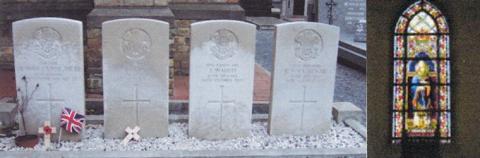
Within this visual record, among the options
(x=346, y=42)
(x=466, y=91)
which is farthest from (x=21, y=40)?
(x=346, y=42)

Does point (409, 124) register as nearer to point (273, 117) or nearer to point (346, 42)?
point (273, 117)

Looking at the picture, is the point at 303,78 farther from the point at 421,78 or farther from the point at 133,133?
the point at 421,78

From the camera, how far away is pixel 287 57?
5.05m

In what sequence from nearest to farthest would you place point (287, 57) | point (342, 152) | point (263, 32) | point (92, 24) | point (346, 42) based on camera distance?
point (342, 152)
point (287, 57)
point (92, 24)
point (346, 42)
point (263, 32)

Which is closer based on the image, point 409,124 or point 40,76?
point 409,124

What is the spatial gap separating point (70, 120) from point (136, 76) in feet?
2.35

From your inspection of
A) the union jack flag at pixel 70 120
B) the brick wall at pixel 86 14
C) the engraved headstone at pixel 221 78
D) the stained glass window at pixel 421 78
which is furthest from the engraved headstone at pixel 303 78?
the brick wall at pixel 86 14

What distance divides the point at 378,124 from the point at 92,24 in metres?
4.40

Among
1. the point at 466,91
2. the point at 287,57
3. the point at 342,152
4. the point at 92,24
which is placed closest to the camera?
the point at 466,91

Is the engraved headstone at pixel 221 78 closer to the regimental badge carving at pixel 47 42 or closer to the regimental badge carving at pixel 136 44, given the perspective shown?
the regimental badge carving at pixel 136 44

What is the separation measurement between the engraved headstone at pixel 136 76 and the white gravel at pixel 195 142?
0.16 m

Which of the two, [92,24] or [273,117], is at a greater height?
[92,24]

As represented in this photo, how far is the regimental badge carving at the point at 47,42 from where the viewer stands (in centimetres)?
471

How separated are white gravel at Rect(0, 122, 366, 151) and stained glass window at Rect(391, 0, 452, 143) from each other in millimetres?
2199
